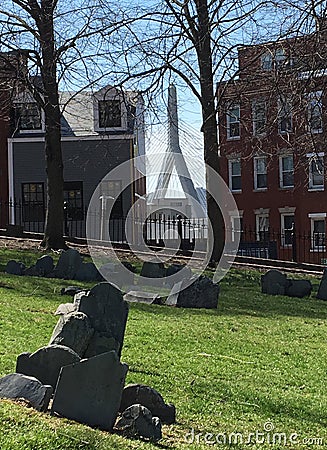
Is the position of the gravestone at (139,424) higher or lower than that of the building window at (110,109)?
lower

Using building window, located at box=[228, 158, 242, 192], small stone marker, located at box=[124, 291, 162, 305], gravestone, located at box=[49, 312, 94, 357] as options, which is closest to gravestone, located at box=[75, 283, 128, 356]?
gravestone, located at box=[49, 312, 94, 357]

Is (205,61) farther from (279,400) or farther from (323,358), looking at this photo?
(279,400)

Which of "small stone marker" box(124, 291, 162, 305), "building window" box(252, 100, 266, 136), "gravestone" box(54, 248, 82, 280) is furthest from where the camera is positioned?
"building window" box(252, 100, 266, 136)

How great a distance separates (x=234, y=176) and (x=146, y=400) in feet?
141

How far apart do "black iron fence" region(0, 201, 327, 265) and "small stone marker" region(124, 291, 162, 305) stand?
10.8m

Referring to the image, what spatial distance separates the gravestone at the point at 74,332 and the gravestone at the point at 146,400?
97 centimetres

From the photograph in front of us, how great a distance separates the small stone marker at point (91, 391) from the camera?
5645 mm

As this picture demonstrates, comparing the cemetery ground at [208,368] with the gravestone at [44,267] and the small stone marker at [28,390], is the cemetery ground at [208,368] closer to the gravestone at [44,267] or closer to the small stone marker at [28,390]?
the small stone marker at [28,390]

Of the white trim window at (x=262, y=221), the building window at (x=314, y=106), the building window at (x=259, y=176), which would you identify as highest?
the building window at (x=259, y=176)

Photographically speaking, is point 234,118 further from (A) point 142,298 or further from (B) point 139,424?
(B) point 139,424

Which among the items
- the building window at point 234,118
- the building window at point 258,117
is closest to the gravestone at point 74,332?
the building window at point 258,117

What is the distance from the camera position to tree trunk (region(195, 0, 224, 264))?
63.3 feet

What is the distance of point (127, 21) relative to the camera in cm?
1612

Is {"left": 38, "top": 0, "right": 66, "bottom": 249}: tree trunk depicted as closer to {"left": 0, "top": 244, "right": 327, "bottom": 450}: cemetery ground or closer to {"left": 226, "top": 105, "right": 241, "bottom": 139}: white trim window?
{"left": 226, "top": 105, "right": 241, "bottom": 139}: white trim window
